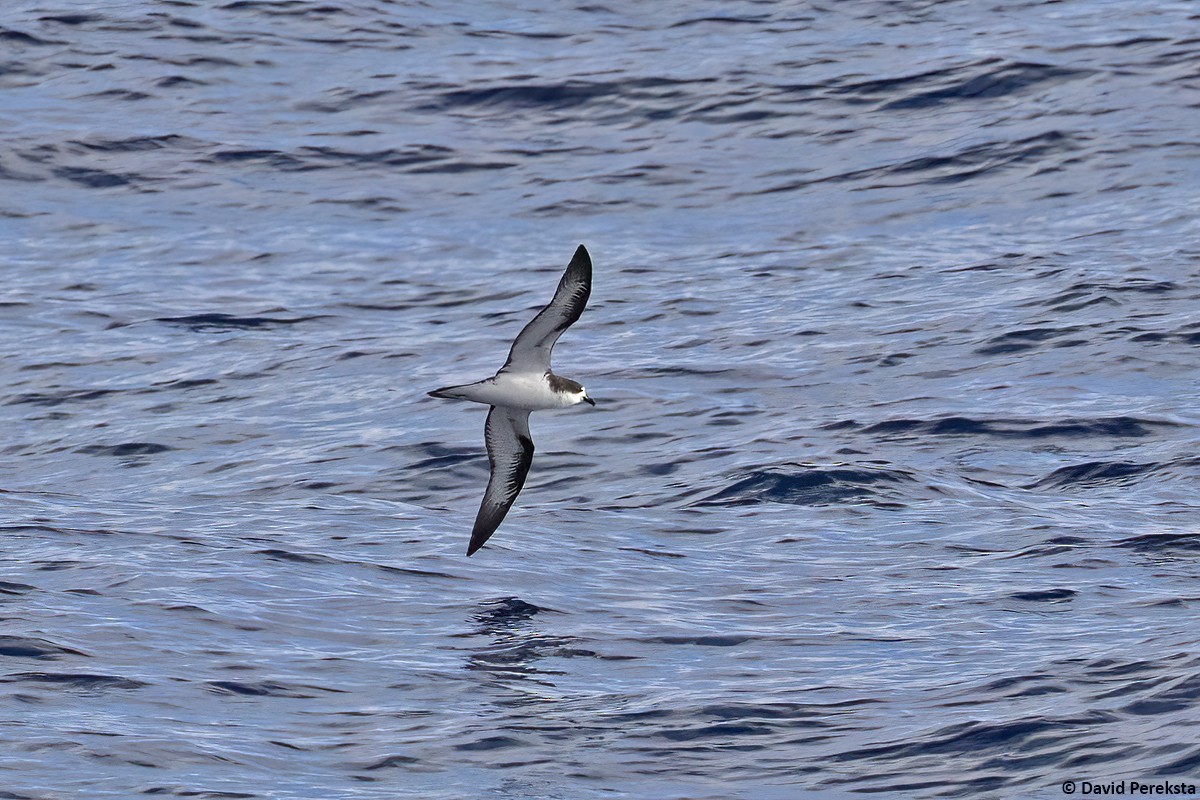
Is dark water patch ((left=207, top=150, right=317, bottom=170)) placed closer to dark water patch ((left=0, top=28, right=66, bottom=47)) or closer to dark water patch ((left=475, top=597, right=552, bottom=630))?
dark water patch ((left=0, top=28, right=66, bottom=47))

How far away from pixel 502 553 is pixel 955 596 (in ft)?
11.0

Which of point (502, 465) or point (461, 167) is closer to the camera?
point (502, 465)

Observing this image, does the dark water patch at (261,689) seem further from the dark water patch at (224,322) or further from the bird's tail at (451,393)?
the dark water patch at (224,322)

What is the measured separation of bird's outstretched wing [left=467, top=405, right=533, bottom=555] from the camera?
13.0 m

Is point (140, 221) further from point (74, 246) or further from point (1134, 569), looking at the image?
point (1134, 569)

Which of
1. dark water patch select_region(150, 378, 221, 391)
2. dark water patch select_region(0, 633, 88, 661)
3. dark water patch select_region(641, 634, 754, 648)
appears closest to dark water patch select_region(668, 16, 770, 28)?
dark water patch select_region(150, 378, 221, 391)

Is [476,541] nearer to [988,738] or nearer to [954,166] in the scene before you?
[988,738]

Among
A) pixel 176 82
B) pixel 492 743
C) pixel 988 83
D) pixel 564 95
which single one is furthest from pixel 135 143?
pixel 492 743

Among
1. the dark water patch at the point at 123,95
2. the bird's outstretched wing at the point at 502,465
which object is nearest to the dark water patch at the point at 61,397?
the bird's outstretched wing at the point at 502,465

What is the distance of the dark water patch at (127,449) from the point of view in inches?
619

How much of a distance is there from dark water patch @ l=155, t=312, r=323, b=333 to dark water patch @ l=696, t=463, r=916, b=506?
5.81 metres

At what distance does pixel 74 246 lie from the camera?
20.1 metres

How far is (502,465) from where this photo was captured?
1318 cm

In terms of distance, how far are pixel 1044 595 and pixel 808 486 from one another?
273cm
